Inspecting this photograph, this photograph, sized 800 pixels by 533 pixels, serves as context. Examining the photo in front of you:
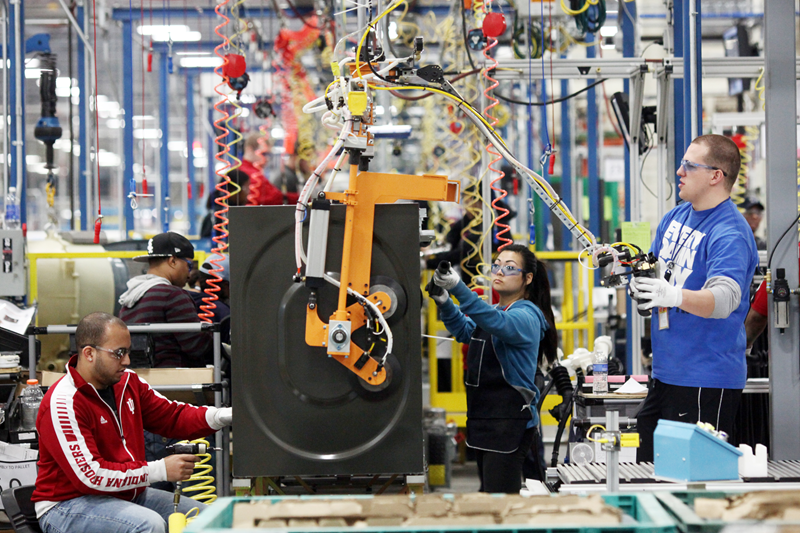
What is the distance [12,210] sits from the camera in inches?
201

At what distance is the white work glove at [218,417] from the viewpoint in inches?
120

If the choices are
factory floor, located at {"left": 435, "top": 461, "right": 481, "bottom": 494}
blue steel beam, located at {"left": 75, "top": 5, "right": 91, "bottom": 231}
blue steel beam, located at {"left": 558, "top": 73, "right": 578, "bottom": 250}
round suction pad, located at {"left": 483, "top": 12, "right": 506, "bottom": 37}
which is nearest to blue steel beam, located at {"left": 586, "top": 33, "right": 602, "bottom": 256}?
blue steel beam, located at {"left": 558, "top": 73, "right": 578, "bottom": 250}

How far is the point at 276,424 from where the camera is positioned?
227 centimetres

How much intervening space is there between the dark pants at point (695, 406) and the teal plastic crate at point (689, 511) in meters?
1.03

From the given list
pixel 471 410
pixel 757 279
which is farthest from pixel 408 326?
pixel 757 279

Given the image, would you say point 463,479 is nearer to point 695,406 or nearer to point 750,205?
point 695,406

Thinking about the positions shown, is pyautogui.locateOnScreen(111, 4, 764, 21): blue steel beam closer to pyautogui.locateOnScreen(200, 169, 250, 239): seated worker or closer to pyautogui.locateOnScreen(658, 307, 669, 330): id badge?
pyautogui.locateOnScreen(200, 169, 250, 239): seated worker

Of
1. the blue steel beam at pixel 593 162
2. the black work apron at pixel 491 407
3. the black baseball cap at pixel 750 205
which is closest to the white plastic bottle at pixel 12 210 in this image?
the black work apron at pixel 491 407

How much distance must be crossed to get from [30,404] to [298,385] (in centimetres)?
234

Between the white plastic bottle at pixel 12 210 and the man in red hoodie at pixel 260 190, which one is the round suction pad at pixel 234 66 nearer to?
the man in red hoodie at pixel 260 190

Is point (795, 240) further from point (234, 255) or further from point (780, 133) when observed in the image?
point (234, 255)

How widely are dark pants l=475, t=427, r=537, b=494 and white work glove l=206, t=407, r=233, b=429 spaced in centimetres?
98

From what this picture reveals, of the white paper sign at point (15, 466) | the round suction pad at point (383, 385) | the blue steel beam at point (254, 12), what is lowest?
the white paper sign at point (15, 466)

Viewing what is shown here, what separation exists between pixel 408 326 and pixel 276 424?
45cm
